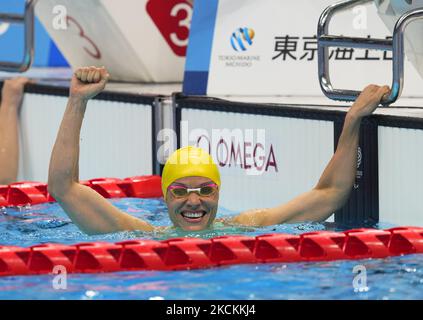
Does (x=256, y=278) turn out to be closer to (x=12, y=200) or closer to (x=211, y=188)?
(x=211, y=188)

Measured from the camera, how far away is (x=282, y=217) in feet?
17.9

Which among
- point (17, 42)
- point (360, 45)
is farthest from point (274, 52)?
point (17, 42)

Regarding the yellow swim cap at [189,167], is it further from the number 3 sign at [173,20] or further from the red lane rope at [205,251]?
the number 3 sign at [173,20]

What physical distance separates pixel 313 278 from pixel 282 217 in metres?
0.84

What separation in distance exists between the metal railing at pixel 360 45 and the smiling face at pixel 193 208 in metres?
0.77

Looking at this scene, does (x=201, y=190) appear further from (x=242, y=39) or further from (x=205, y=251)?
(x=242, y=39)

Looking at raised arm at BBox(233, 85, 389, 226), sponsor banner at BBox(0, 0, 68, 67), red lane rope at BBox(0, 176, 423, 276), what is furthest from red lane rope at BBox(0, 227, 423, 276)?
sponsor banner at BBox(0, 0, 68, 67)

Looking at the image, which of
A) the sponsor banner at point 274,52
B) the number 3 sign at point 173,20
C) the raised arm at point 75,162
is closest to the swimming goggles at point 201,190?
the raised arm at point 75,162

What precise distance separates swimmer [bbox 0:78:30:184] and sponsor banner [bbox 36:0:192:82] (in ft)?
1.52

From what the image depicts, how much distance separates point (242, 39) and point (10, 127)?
5.63ft

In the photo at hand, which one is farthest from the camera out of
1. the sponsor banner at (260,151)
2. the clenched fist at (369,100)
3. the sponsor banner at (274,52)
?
the sponsor banner at (274,52)

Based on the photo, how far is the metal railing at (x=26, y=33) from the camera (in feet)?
23.2

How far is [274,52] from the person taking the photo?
706 centimetres

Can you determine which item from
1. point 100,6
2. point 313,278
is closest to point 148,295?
point 313,278
